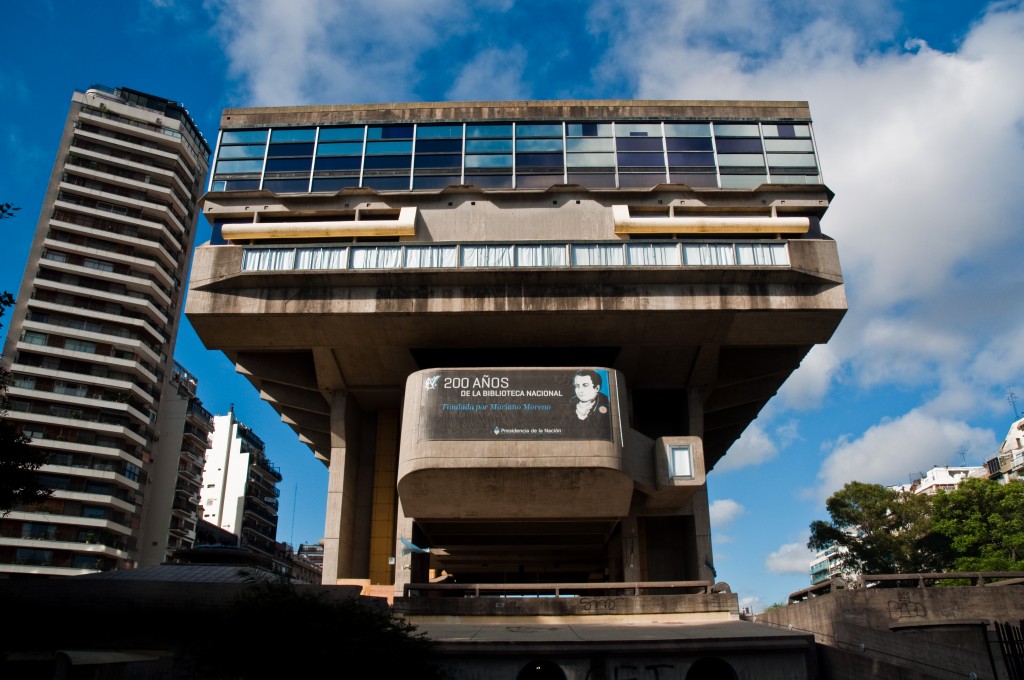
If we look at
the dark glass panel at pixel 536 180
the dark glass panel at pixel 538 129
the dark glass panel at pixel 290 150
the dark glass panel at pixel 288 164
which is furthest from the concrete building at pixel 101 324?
the dark glass panel at pixel 538 129

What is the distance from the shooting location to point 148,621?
21438 millimetres

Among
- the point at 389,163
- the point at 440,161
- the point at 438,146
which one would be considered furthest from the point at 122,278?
the point at 440,161

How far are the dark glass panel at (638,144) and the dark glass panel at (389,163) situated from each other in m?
9.37

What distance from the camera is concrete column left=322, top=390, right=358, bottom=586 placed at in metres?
32.3

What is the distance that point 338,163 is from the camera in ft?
113

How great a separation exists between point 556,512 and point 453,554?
13442 mm

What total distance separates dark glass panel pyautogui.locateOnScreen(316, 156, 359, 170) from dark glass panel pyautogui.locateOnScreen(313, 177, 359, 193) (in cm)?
58

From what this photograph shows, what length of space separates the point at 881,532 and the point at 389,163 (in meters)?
48.5

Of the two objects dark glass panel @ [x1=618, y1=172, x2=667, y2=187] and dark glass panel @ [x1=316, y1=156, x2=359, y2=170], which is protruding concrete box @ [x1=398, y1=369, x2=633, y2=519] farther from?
dark glass panel @ [x1=316, y1=156, x2=359, y2=170]

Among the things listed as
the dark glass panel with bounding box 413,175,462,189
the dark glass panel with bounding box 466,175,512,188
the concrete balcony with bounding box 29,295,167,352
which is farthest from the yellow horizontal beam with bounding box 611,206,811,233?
the concrete balcony with bounding box 29,295,167,352

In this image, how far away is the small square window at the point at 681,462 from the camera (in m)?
30.0

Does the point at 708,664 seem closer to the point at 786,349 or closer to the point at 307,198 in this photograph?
the point at 786,349

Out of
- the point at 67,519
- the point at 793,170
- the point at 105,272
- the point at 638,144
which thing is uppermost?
the point at 105,272

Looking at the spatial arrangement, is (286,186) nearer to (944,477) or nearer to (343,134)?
(343,134)
